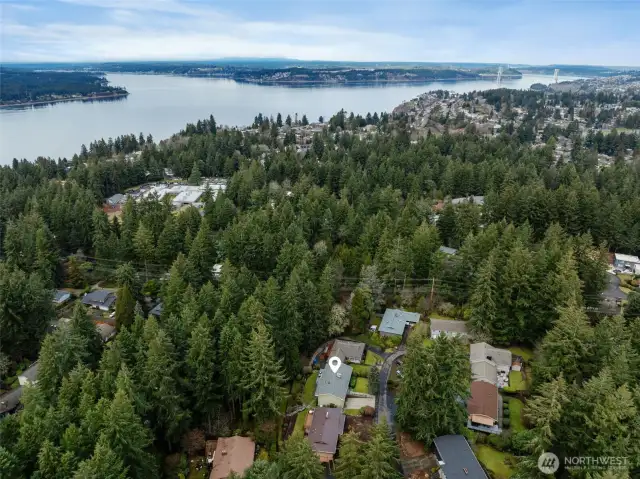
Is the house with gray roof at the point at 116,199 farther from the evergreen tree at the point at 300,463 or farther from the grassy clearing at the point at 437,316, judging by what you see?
the evergreen tree at the point at 300,463

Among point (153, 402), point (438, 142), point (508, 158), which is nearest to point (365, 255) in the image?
point (153, 402)

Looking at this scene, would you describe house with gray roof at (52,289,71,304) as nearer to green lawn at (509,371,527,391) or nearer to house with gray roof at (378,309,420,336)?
house with gray roof at (378,309,420,336)

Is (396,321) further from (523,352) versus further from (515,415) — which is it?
(515,415)

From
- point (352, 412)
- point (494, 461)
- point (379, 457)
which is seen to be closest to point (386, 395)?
point (352, 412)

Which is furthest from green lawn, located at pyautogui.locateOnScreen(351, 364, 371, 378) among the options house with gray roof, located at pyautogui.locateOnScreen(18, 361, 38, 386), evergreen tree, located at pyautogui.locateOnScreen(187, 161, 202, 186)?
evergreen tree, located at pyautogui.locateOnScreen(187, 161, 202, 186)

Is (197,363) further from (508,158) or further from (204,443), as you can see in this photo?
(508,158)

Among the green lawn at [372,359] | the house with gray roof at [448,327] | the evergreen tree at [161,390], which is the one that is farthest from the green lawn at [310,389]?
the house with gray roof at [448,327]
